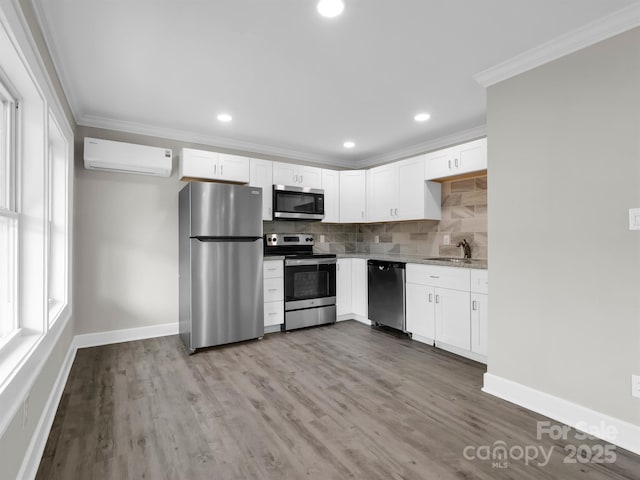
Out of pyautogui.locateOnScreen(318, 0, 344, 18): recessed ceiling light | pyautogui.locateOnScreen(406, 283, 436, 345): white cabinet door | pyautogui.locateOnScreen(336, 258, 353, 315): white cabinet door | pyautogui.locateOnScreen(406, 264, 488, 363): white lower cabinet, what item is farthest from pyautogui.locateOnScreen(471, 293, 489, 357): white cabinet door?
pyautogui.locateOnScreen(318, 0, 344, 18): recessed ceiling light

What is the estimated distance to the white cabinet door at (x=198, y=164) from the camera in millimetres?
3736

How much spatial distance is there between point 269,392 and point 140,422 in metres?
0.86

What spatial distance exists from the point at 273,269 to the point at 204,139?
5.89ft

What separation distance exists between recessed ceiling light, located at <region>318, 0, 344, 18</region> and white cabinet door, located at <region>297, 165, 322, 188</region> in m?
2.66

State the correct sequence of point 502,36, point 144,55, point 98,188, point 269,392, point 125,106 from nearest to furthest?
point 502,36 → point 144,55 → point 269,392 → point 125,106 → point 98,188

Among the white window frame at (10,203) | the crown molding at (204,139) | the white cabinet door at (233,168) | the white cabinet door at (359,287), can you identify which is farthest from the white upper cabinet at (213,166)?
the white window frame at (10,203)

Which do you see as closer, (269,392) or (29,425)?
(29,425)

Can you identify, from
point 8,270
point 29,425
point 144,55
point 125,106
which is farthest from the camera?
point 125,106

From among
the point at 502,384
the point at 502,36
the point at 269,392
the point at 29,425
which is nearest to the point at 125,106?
the point at 29,425

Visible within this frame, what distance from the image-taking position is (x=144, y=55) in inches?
90.3

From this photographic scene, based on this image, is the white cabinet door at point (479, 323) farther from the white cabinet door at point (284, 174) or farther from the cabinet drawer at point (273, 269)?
the white cabinet door at point (284, 174)

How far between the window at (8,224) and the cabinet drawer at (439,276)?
10.8ft

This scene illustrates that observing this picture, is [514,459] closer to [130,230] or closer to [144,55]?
[144,55]

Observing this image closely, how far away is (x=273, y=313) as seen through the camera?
13.2 ft
